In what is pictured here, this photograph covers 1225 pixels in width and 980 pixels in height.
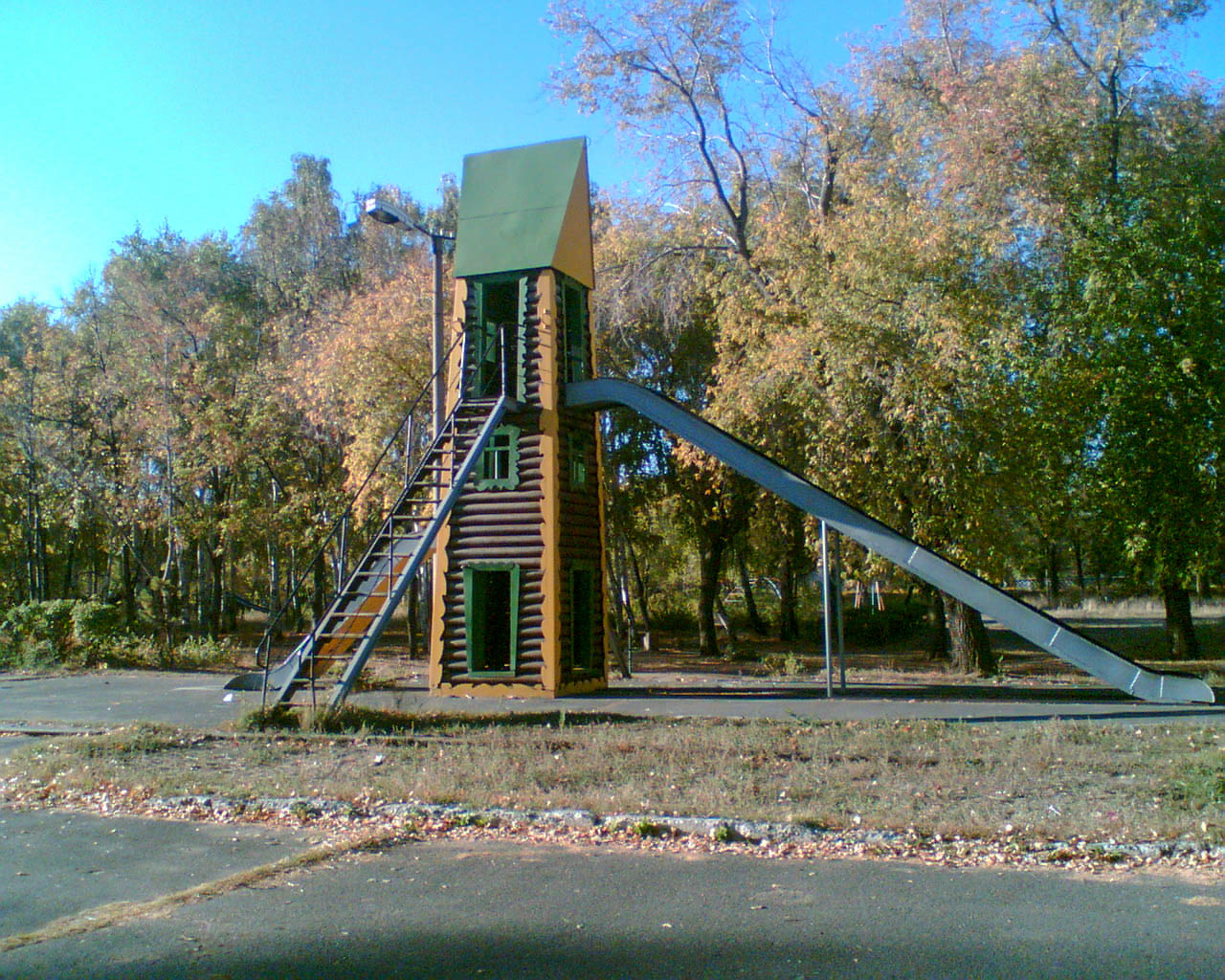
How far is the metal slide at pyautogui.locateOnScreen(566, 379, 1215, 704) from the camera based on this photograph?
14305mm

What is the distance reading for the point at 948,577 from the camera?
582 inches

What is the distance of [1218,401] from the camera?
21.0 metres

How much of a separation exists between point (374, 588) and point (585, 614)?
4.83 metres

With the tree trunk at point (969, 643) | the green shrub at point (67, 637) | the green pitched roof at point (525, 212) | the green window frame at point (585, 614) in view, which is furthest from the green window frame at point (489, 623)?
the tree trunk at point (969, 643)

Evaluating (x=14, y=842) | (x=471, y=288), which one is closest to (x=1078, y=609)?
(x=471, y=288)

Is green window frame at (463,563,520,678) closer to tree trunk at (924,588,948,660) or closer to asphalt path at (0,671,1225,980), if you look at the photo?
asphalt path at (0,671,1225,980)

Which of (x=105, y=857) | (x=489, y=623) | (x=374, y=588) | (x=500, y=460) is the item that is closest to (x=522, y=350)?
(x=500, y=460)

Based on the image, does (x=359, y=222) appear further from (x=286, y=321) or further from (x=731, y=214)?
(x=731, y=214)

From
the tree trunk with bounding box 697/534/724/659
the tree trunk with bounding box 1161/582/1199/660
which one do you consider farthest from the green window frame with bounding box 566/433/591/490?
the tree trunk with bounding box 1161/582/1199/660

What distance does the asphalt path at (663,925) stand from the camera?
5.24 m

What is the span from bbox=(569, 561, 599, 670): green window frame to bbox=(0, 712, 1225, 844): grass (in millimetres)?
4509

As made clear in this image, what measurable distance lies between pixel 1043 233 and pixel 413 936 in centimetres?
2062

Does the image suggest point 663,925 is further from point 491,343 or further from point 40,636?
point 40,636

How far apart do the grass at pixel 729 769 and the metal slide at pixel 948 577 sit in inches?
70.7
